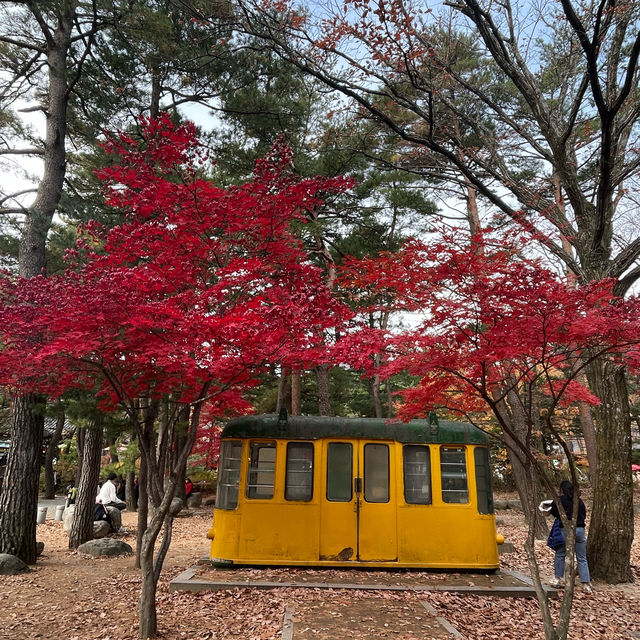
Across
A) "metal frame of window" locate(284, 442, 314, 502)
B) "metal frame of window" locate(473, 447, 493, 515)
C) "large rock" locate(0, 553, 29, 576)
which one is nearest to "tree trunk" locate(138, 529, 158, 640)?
"metal frame of window" locate(284, 442, 314, 502)

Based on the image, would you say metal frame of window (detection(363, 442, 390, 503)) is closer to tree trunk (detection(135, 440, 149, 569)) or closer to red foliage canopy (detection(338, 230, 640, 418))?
red foliage canopy (detection(338, 230, 640, 418))

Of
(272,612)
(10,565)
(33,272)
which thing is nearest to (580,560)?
(272,612)

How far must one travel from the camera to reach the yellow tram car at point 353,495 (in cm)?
659

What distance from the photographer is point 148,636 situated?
13.7 ft

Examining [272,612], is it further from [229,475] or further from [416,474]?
[416,474]

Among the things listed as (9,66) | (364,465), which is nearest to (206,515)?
(364,465)

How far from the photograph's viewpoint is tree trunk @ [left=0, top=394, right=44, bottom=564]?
700 cm

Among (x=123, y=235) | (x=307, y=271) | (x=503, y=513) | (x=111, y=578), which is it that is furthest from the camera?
(x=503, y=513)

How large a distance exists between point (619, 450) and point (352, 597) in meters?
4.11

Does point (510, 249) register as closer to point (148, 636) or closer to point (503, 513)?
point (148, 636)

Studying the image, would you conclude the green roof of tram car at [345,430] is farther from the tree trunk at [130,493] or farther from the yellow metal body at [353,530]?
the tree trunk at [130,493]

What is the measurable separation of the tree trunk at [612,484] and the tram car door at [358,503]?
9.02ft

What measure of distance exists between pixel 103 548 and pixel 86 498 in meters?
1.03

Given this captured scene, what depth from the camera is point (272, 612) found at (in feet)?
16.0
